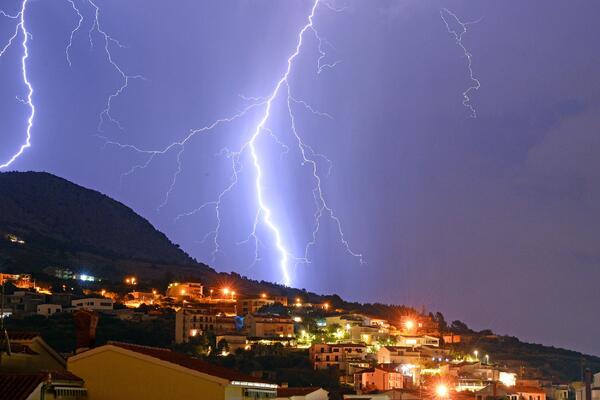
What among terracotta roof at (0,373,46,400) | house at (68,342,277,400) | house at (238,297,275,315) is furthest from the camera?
house at (238,297,275,315)

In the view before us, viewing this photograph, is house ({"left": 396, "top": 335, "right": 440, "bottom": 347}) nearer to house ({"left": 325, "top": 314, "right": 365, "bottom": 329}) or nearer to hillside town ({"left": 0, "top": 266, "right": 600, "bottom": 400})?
hillside town ({"left": 0, "top": 266, "right": 600, "bottom": 400})

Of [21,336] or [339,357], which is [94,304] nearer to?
[339,357]

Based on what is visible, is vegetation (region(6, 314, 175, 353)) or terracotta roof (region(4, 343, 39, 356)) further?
vegetation (region(6, 314, 175, 353))

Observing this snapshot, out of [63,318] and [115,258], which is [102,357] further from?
[115,258]

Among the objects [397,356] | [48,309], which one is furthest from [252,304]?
[397,356]

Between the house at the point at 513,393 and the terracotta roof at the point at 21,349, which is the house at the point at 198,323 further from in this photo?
the terracotta roof at the point at 21,349

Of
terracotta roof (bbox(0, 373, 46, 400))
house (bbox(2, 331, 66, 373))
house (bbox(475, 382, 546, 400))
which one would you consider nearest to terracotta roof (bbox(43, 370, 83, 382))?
terracotta roof (bbox(0, 373, 46, 400))

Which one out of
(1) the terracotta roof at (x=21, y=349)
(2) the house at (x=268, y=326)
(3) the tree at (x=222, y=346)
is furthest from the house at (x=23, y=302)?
(1) the terracotta roof at (x=21, y=349)

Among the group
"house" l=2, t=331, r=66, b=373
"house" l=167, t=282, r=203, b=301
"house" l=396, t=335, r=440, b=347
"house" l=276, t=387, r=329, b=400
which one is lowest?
"house" l=276, t=387, r=329, b=400
